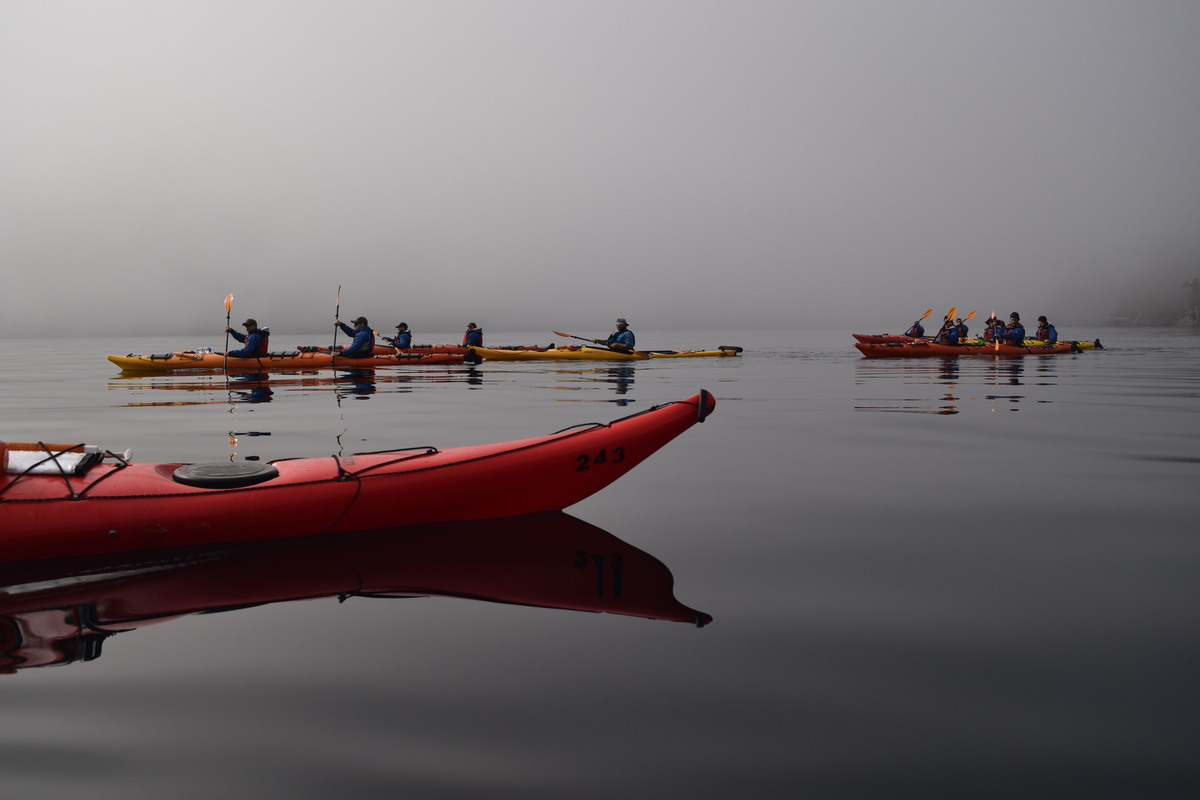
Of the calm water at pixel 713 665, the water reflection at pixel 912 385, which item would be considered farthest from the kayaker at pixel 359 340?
the calm water at pixel 713 665

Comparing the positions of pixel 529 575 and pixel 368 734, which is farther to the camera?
pixel 529 575

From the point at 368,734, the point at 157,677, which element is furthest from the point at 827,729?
the point at 157,677

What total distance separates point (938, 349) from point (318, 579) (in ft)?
83.5

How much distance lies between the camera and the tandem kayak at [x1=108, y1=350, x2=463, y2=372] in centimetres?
1958

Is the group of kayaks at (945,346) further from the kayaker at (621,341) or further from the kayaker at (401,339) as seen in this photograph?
the kayaker at (401,339)

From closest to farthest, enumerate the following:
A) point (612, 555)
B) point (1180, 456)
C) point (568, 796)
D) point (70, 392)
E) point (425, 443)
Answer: point (568, 796)
point (612, 555)
point (1180, 456)
point (425, 443)
point (70, 392)

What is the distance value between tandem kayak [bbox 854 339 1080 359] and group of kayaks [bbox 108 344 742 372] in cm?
644

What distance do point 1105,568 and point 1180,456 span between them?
4611 millimetres

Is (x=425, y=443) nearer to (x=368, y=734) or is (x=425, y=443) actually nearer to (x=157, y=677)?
(x=157, y=677)

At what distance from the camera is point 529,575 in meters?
4.28

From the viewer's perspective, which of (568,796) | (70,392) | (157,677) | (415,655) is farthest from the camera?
(70,392)

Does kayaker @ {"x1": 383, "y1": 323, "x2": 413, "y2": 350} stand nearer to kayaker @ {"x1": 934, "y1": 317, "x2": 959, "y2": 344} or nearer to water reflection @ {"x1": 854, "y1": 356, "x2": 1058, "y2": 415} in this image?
water reflection @ {"x1": 854, "y1": 356, "x2": 1058, "y2": 415}

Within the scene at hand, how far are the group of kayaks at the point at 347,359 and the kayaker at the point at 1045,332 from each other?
12.4 m

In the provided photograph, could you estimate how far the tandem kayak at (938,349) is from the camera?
84.9ft
